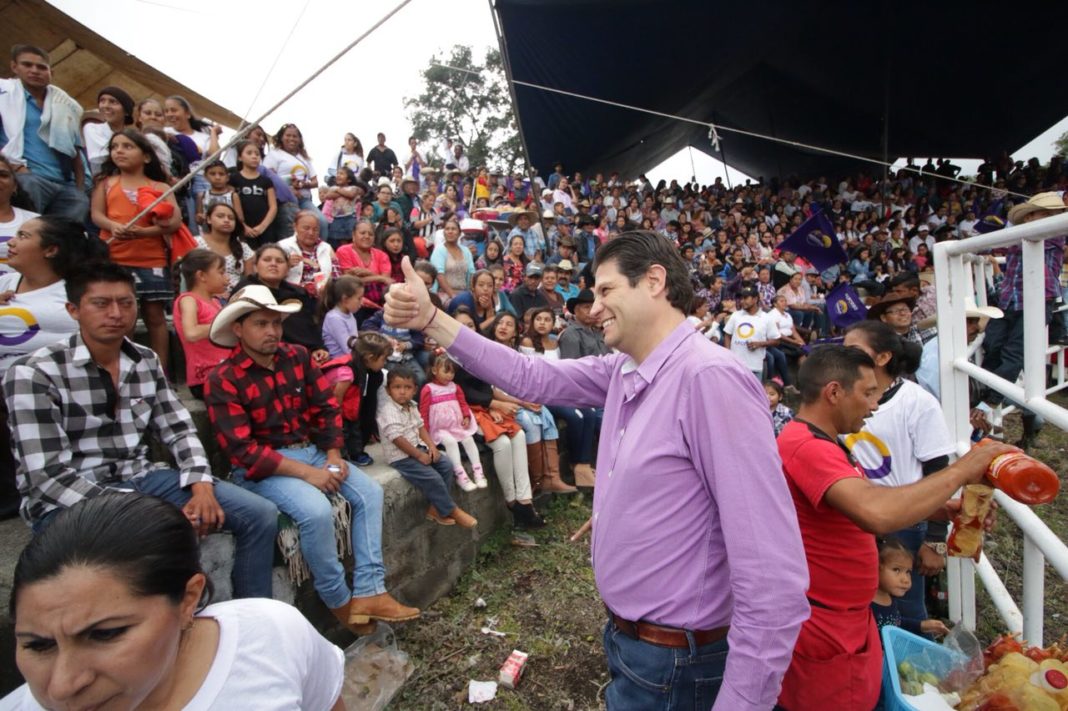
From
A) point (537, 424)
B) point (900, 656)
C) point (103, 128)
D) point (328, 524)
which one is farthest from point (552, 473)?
point (103, 128)

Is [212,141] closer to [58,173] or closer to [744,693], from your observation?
[58,173]

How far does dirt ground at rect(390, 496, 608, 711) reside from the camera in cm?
271

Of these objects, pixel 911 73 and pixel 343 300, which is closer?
pixel 343 300

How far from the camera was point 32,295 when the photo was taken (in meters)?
2.75

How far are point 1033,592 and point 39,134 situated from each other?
6.32 meters

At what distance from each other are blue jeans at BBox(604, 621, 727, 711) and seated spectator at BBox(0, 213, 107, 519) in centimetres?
309

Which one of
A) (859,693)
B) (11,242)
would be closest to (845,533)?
(859,693)

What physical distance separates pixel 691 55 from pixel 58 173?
13138 mm

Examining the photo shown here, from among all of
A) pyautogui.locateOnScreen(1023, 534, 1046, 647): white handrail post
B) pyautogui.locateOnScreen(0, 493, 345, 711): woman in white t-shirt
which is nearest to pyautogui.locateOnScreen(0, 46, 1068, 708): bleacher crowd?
pyautogui.locateOnScreen(1023, 534, 1046, 647): white handrail post

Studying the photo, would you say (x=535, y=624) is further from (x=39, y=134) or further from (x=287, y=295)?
(x=39, y=134)

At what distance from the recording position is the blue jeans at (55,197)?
372cm

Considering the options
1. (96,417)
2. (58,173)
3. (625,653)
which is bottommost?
(625,653)

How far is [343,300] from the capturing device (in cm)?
434

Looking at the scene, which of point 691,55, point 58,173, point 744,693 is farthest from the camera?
point 691,55
